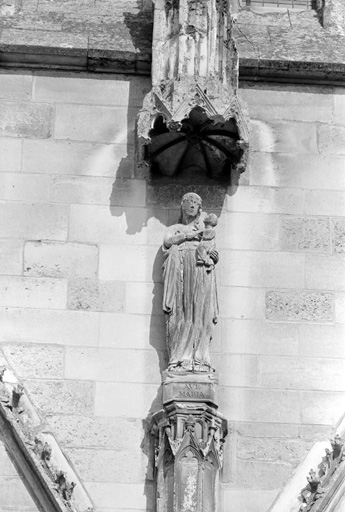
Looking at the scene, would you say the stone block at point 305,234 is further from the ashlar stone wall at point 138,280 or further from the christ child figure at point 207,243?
the christ child figure at point 207,243

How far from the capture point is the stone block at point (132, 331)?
45.4 ft

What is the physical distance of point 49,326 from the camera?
13852 millimetres

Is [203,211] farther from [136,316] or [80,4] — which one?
[80,4]

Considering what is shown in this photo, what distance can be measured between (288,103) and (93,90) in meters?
1.59

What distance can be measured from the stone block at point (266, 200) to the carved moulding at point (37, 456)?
2328mm

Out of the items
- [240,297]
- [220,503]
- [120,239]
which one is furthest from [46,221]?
[220,503]

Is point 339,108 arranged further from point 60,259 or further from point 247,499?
point 247,499

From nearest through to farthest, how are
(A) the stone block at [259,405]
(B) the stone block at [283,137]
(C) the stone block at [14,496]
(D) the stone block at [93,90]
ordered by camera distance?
(C) the stone block at [14,496] → (A) the stone block at [259,405] → (B) the stone block at [283,137] → (D) the stone block at [93,90]

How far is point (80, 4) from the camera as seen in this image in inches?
607

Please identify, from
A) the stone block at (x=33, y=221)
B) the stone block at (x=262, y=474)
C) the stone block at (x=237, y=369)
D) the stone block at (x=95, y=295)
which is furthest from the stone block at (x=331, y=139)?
the stone block at (x=262, y=474)

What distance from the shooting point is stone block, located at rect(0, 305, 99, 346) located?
1381cm

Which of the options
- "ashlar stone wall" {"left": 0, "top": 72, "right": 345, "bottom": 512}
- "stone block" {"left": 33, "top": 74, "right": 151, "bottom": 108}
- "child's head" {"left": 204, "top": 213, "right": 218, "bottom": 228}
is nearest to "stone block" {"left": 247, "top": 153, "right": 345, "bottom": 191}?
"ashlar stone wall" {"left": 0, "top": 72, "right": 345, "bottom": 512}

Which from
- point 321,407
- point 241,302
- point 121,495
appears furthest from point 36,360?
point 321,407

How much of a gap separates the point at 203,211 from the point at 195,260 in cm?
66
